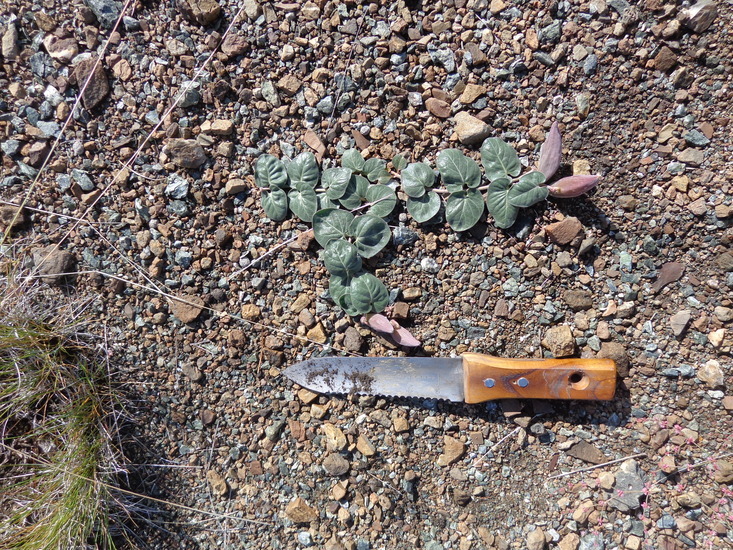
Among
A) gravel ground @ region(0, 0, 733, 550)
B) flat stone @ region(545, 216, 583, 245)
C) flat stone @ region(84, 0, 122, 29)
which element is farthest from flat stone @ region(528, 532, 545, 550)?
flat stone @ region(84, 0, 122, 29)

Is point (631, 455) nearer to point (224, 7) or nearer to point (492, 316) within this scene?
point (492, 316)

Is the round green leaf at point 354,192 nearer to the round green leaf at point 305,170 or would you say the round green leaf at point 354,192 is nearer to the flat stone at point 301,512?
the round green leaf at point 305,170

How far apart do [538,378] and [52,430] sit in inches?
77.0

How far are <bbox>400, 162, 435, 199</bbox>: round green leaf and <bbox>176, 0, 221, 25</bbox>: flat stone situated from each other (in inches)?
39.3

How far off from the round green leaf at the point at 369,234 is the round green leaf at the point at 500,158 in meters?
0.46

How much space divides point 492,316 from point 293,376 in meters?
0.83

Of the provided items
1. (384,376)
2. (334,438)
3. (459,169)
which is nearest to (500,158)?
(459,169)

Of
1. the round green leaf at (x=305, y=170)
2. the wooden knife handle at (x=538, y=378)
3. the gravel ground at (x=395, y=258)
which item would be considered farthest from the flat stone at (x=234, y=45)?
the wooden knife handle at (x=538, y=378)

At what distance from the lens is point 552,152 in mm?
1827

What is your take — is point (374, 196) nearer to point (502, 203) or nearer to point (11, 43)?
point (502, 203)

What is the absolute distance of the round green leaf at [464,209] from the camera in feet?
6.28

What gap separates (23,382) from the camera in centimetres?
204

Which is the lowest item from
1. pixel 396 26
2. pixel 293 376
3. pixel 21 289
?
pixel 293 376

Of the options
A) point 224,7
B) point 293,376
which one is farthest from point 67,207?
point 293,376
